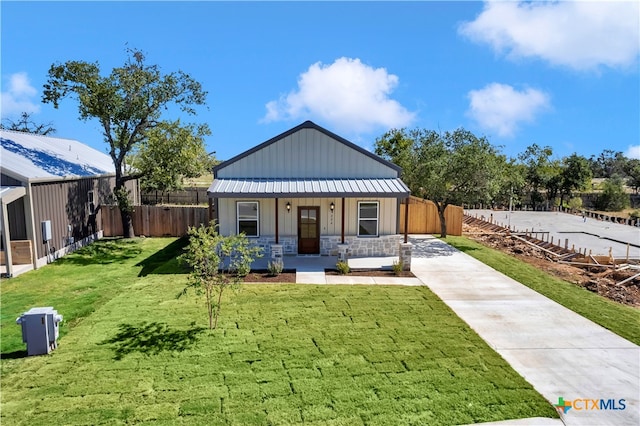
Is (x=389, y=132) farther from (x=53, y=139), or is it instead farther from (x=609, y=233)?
(x=53, y=139)

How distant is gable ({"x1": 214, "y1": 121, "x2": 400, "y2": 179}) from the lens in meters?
16.1

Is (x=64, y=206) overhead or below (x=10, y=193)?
below

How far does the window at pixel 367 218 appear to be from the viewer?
1603 cm

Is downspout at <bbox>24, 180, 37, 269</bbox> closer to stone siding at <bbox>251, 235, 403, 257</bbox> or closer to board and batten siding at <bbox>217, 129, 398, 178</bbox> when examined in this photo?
board and batten siding at <bbox>217, 129, 398, 178</bbox>

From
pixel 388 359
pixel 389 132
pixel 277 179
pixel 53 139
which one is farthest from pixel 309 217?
pixel 389 132

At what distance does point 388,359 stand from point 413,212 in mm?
15380

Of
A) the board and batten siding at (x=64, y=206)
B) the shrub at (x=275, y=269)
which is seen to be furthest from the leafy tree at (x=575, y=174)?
the board and batten siding at (x=64, y=206)

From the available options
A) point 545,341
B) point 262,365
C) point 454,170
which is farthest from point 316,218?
point 545,341

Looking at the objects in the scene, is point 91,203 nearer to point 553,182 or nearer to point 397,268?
point 397,268

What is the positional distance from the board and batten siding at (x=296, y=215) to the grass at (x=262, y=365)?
4782mm

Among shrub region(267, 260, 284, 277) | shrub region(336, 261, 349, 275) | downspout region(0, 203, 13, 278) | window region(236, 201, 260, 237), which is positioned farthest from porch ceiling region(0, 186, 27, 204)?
shrub region(336, 261, 349, 275)

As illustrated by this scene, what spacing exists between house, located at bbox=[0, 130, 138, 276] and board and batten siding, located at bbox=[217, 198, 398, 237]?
6508mm

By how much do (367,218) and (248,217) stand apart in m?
4.87

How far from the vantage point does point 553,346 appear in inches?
323
